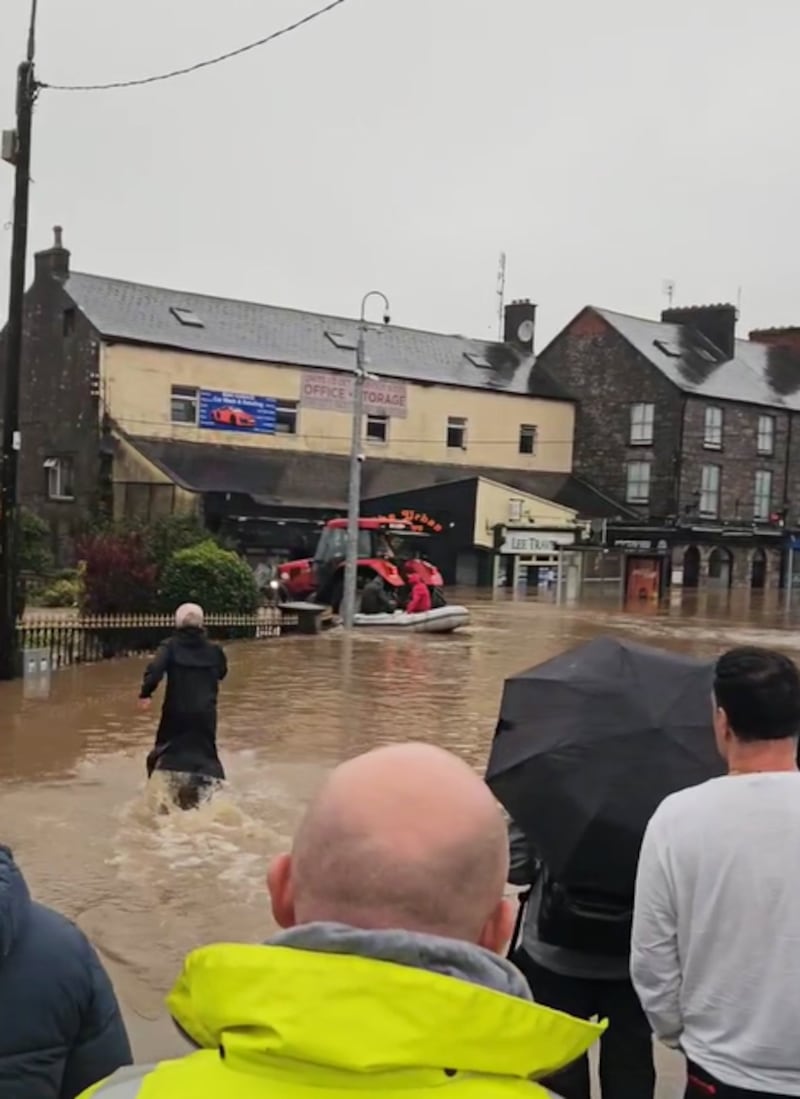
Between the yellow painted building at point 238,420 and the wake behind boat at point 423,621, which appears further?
the yellow painted building at point 238,420

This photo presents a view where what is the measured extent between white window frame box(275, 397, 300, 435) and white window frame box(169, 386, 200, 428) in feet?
8.80

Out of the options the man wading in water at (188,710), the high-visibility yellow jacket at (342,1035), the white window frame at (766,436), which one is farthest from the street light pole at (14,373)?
the white window frame at (766,436)

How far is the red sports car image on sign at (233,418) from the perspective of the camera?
35250mm

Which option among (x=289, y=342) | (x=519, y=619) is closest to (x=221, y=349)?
(x=289, y=342)

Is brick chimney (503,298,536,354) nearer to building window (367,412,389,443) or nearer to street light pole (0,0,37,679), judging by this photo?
building window (367,412,389,443)

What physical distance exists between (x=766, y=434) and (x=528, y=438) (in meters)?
10.0

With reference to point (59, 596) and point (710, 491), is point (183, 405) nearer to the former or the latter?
point (59, 596)

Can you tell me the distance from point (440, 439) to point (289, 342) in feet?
20.0

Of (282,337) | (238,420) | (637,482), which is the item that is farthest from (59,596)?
(637,482)

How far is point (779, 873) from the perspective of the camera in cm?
263

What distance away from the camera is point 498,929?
5.50ft

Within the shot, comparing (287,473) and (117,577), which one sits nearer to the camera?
(117,577)

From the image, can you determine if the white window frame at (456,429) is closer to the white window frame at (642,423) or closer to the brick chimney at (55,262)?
the white window frame at (642,423)

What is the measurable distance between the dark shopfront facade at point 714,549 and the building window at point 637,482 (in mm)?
1639
